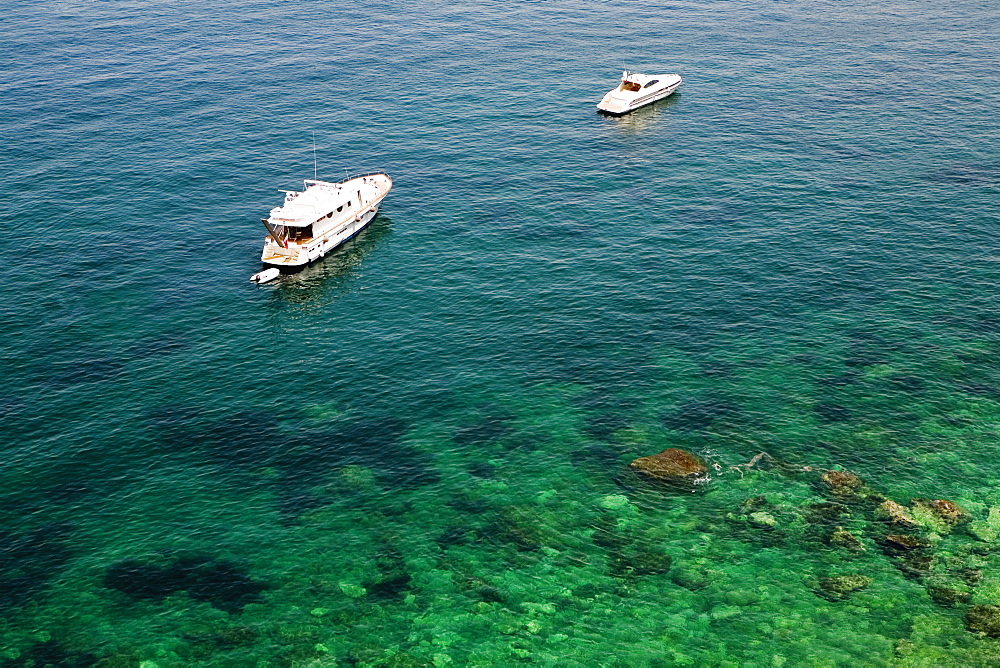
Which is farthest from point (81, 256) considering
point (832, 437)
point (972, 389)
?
point (972, 389)

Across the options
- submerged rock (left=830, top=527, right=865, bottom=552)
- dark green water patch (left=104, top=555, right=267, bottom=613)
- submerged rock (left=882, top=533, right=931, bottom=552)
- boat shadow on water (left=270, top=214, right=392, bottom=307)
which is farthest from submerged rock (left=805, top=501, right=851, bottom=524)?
boat shadow on water (left=270, top=214, right=392, bottom=307)

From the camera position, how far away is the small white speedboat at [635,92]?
142250 millimetres

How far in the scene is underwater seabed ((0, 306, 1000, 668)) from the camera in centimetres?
5722

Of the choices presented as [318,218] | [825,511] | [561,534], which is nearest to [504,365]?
[561,534]

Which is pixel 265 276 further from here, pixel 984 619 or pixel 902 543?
pixel 984 619

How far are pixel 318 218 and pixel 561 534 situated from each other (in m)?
54.0

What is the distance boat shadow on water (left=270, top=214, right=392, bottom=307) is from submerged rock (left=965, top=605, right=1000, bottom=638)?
68336 mm

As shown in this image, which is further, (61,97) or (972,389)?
(61,97)

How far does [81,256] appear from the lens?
4158 inches

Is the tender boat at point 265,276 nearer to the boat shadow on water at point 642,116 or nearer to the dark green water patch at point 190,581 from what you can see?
the dark green water patch at point 190,581

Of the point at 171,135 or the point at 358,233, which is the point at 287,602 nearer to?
the point at 358,233

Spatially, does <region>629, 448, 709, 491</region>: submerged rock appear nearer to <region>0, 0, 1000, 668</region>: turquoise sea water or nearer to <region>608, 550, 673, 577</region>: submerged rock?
<region>0, 0, 1000, 668</region>: turquoise sea water

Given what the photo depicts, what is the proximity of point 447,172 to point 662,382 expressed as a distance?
54685 mm

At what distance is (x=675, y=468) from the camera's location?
71.2 m
